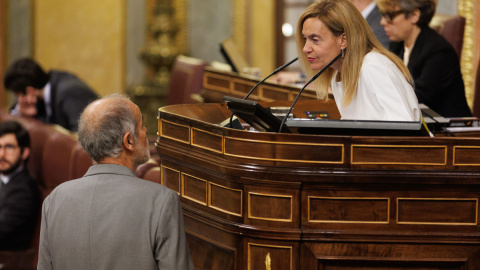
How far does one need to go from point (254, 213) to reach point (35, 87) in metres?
3.52

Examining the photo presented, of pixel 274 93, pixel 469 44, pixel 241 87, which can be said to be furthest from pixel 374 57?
pixel 469 44

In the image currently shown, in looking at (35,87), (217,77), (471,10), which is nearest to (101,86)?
(35,87)

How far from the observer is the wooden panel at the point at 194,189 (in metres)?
2.77

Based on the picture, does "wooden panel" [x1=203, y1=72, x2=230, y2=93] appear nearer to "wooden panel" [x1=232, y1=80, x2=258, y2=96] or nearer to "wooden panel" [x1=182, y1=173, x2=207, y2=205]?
"wooden panel" [x1=232, y1=80, x2=258, y2=96]

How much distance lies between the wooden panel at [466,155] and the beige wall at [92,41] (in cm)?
698

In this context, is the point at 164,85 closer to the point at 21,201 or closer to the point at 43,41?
the point at 43,41

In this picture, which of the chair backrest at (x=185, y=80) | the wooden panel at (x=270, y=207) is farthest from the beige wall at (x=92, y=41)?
the wooden panel at (x=270, y=207)

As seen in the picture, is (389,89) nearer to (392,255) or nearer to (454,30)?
(392,255)

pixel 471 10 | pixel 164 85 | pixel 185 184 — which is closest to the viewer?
pixel 185 184

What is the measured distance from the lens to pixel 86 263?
215 centimetres

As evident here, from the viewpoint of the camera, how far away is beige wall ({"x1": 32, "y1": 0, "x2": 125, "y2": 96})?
360 inches

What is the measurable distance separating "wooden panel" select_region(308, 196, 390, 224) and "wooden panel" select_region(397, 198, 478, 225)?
0.05 meters

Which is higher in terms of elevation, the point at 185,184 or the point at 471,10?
the point at 471,10

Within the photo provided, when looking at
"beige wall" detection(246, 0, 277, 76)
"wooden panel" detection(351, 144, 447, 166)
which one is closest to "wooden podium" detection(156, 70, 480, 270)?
"wooden panel" detection(351, 144, 447, 166)
